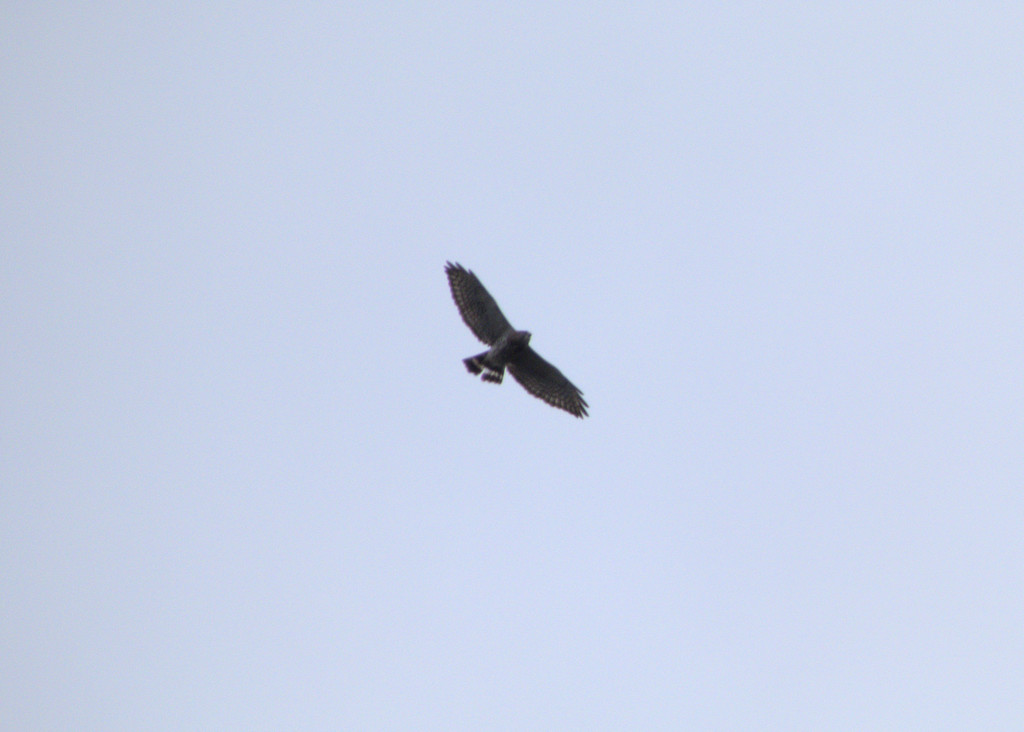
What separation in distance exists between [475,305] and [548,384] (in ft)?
7.53

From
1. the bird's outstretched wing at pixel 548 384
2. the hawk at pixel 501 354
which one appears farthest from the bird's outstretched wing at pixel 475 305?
the bird's outstretched wing at pixel 548 384

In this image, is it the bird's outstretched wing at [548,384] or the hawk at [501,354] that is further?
the bird's outstretched wing at [548,384]

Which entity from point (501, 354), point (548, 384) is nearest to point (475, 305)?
point (501, 354)

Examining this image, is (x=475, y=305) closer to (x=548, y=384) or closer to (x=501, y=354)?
(x=501, y=354)

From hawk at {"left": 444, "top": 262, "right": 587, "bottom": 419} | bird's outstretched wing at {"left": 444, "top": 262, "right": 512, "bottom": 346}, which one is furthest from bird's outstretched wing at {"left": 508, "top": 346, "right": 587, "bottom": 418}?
bird's outstretched wing at {"left": 444, "top": 262, "right": 512, "bottom": 346}

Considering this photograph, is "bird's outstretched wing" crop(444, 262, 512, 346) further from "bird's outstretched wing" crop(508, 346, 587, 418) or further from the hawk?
"bird's outstretched wing" crop(508, 346, 587, 418)

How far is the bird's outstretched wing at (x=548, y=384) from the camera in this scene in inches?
928

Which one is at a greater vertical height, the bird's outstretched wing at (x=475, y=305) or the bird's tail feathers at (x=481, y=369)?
the bird's outstretched wing at (x=475, y=305)

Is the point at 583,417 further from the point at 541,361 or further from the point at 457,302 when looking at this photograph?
the point at 457,302

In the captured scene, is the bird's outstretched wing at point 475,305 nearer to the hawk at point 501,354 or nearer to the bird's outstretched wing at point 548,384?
the hawk at point 501,354

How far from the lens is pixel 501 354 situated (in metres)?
22.7

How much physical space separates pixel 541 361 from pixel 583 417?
5.39 feet

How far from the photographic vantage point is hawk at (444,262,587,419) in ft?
74.6

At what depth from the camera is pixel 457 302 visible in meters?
23.7
